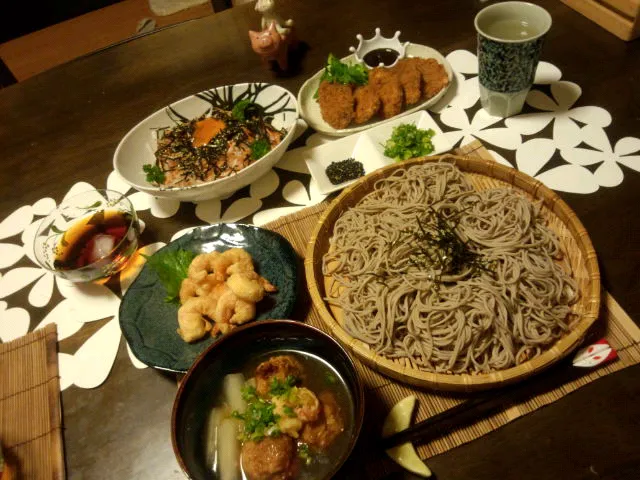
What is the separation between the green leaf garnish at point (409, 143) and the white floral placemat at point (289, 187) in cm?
21

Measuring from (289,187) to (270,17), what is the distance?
126 cm

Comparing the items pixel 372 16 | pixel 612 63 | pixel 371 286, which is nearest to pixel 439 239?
pixel 371 286

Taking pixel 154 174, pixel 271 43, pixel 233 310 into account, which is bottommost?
pixel 233 310

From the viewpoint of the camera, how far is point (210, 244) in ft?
7.38

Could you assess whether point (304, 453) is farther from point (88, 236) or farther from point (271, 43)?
point (271, 43)

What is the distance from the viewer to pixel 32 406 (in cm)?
201

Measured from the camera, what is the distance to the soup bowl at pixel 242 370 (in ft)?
5.04

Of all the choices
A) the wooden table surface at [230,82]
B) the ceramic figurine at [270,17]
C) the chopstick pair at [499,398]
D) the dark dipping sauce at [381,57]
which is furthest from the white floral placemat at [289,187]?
the chopstick pair at [499,398]

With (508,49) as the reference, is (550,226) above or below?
below

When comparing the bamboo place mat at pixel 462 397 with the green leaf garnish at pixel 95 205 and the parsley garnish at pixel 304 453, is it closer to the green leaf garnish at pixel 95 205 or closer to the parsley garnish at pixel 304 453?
the parsley garnish at pixel 304 453

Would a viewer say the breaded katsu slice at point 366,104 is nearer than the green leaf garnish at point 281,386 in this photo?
No

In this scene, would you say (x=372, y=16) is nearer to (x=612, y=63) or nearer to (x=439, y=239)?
(x=612, y=63)

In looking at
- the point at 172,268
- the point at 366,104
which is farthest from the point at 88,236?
the point at 366,104

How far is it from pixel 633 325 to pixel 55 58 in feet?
Answer: 20.1
